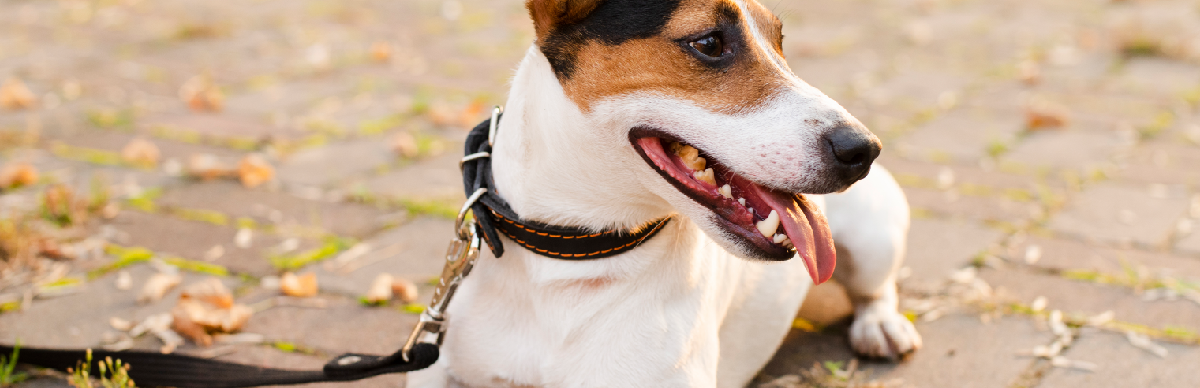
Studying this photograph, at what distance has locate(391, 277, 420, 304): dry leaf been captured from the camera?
10.5 ft

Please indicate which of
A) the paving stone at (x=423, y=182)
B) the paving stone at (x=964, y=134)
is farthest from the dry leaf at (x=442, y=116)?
the paving stone at (x=964, y=134)

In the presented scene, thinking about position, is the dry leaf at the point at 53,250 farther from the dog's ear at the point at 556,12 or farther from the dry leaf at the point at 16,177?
the dog's ear at the point at 556,12

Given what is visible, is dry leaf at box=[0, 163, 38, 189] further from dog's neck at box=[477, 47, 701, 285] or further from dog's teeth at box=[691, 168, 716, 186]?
dog's teeth at box=[691, 168, 716, 186]

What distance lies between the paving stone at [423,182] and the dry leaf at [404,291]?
3.48 ft

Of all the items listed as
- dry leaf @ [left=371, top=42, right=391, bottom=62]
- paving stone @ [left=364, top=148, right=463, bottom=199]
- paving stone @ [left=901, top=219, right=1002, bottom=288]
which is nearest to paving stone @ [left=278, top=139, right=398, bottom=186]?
paving stone @ [left=364, top=148, right=463, bottom=199]

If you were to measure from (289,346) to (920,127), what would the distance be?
3919mm

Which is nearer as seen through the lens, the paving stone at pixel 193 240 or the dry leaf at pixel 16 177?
the paving stone at pixel 193 240

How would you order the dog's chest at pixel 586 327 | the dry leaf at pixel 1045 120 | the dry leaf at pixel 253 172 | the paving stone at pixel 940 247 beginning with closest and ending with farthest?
the dog's chest at pixel 586 327 < the paving stone at pixel 940 247 < the dry leaf at pixel 253 172 < the dry leaf at pixel 1045 120

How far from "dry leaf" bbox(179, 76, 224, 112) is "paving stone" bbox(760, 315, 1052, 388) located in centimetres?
401

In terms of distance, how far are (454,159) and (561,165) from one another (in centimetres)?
290

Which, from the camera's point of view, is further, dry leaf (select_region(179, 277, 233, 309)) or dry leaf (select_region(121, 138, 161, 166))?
dry leaf (select_region(121, 138, 161, 166))

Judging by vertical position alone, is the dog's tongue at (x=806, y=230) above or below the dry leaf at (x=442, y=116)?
above

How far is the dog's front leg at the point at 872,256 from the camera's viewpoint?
283 cm

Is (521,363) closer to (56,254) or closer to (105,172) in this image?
(56,254)
